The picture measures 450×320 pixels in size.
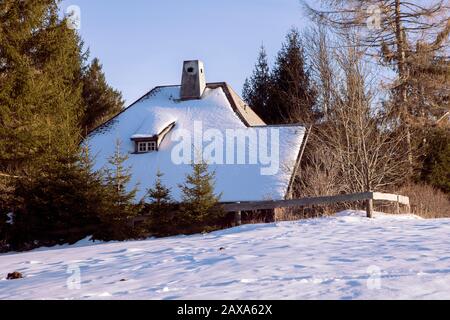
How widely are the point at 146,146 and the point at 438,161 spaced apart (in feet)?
45.0

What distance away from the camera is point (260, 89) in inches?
1502

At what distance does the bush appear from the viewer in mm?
20266

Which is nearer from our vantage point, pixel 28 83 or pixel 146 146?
pixel 28 83

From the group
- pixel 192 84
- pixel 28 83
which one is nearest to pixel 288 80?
pixel 192 84

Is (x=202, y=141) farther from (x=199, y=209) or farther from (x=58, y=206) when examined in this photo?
(x=58, y=206)

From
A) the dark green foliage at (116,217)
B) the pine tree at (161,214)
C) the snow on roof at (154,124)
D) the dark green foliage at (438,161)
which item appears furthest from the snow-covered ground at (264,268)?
the dark green foliage at (438,161)

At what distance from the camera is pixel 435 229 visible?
10562 mm

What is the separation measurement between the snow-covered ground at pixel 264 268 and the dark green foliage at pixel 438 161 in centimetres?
1443

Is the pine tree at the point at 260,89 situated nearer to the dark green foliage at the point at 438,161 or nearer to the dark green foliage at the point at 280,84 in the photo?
the dark green foliage at the point at 280,84

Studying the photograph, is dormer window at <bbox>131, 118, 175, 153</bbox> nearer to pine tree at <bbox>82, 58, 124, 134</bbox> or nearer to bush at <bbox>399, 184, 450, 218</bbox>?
bush at <bbox>399, 184, 450, 218</bbox>

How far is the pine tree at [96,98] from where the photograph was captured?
126ft
